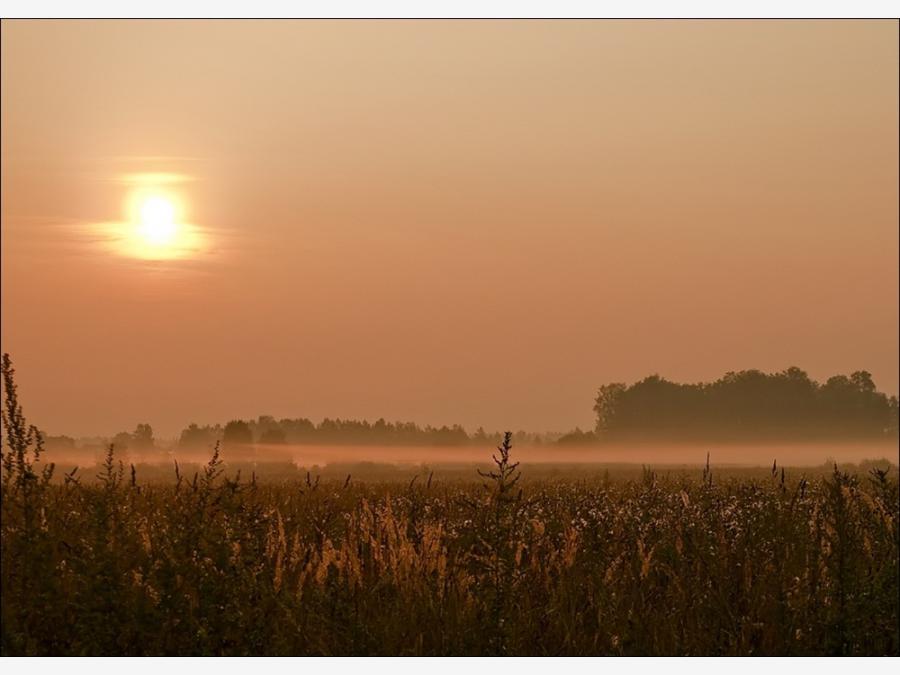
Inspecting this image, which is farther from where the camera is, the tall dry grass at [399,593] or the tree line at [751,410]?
the tree line at [751,410]

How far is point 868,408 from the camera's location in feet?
260

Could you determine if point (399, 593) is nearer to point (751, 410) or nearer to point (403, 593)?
point (403, 593)

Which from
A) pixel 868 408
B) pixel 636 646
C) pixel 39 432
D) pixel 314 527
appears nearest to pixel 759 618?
pixel 636 646

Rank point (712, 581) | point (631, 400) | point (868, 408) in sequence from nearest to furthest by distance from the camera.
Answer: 1. point (712, 581)
2. point (868, 408)
3. point (631, 400)

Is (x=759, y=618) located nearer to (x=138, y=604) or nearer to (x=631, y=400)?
(x=138, y=604)

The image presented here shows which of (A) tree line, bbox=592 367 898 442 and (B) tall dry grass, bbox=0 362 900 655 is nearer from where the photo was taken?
(B) tall dry grass, bbox=0 362 900 655

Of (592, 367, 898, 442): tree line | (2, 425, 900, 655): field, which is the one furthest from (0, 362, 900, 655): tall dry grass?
(592, 367, 898, 442): tree line

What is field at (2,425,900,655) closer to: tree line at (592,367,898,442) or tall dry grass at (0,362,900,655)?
tall dry grass at (0,362,900,655)

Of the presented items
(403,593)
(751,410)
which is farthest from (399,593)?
(751,410)

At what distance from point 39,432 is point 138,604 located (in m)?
1.70

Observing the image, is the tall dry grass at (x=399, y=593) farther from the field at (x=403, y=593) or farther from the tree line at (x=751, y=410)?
the tree line at (x=751, y=410)

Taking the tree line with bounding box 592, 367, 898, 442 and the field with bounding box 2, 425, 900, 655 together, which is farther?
the tree line with bounding box 592, 367, 898, 442

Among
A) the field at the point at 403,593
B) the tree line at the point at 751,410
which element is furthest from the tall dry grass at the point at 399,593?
the tree line at the point at 751,410

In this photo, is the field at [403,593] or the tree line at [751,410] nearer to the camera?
the field at [403,593]
